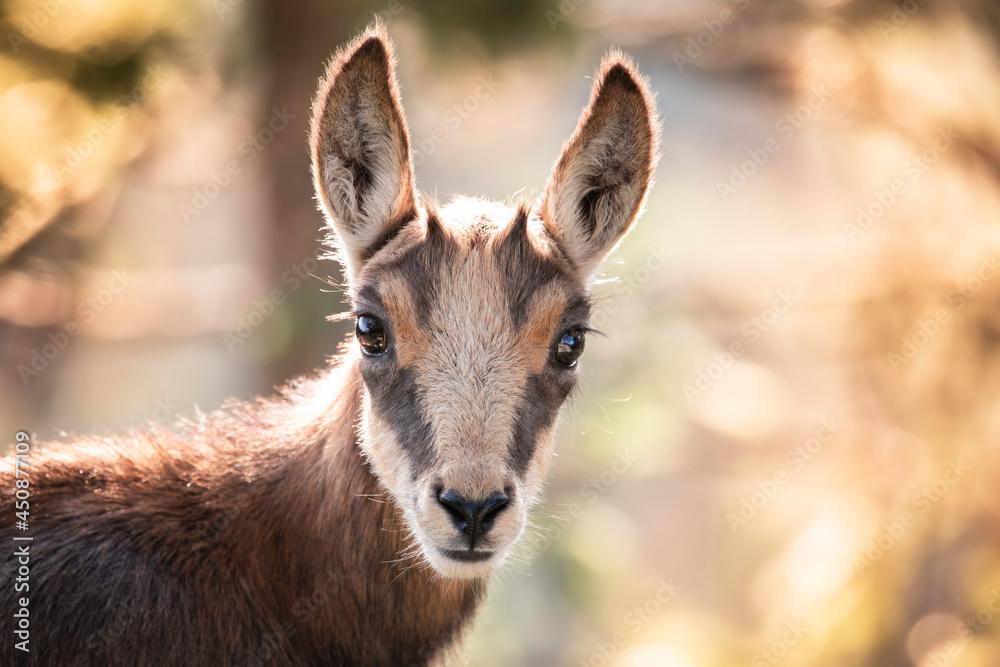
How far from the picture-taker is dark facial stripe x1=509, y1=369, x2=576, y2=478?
4.64 meters

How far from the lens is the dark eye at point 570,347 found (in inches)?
198

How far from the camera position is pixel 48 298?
1005cm

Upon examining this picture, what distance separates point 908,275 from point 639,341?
3.44m

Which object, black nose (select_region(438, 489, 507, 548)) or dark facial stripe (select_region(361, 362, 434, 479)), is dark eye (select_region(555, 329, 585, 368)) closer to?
dark facial stripe (select_region(361, 362, 434, 479))

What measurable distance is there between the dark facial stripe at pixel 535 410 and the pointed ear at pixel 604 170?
0.87 meters

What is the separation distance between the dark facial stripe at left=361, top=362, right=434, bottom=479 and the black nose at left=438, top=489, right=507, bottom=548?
0.80ft

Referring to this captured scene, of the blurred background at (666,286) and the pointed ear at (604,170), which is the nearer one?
the pointed ear at (604,170)

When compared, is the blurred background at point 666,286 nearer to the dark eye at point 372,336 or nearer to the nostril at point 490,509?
the dark eye at point 372,336

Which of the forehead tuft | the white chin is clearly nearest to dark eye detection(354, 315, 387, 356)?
the forehead tuft

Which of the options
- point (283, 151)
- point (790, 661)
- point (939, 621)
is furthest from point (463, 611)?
point (283, 151)

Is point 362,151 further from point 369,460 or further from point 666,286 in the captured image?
point 666,286

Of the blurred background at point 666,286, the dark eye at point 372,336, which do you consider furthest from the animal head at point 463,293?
the blurred background at point 666,286

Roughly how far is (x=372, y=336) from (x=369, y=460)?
686 millimetres

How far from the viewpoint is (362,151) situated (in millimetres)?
5352
